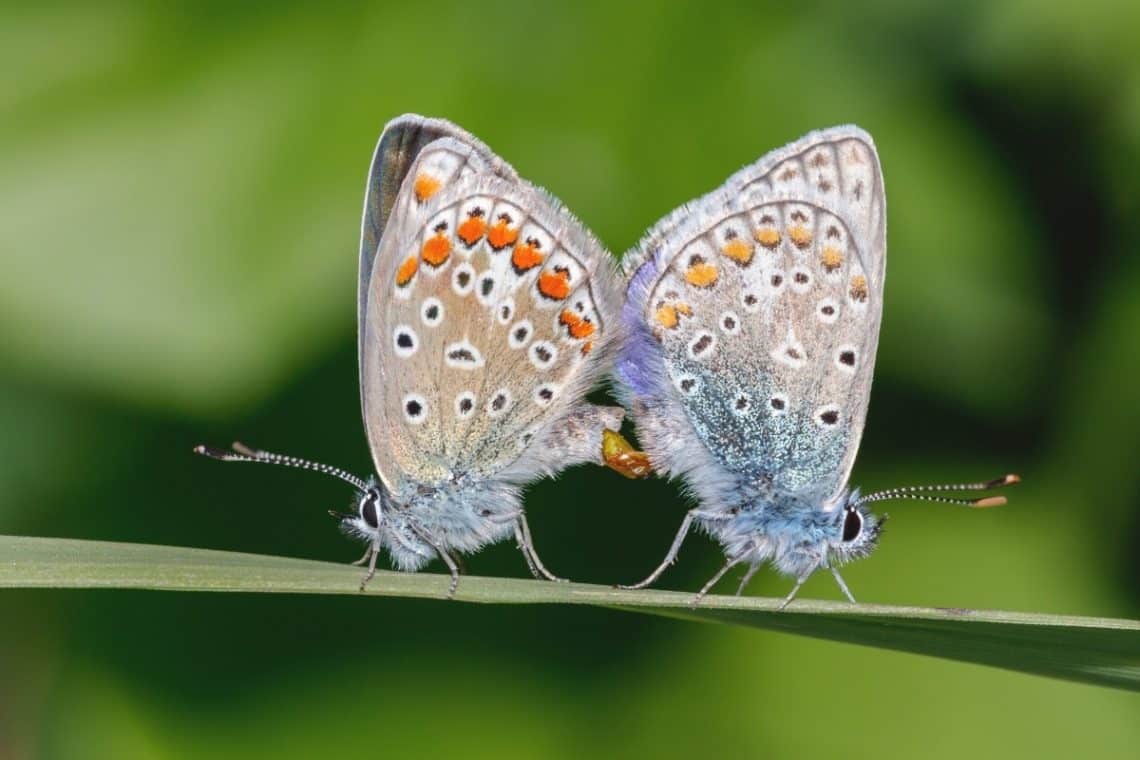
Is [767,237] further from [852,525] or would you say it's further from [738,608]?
[738,608]

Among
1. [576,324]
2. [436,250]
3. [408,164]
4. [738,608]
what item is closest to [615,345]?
[576,324]

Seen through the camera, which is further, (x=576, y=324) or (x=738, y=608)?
(x=576, y=324)

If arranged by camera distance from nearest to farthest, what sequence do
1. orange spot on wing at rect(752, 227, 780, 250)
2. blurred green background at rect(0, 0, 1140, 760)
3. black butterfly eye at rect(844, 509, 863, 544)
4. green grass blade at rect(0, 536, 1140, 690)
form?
green grass blade at rect(0, 536, 1140, 690) < black butterfly eye at rect(844, 509, 863, 544) < orange spot on wing at rect(752, 227, 780, 250) < blurred green background at rect(0, 0, 1140, 760)

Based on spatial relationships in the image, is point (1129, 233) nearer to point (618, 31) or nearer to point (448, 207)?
point (618, 31)

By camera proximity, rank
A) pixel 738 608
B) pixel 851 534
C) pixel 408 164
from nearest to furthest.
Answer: pixel 738 608 < pixel 851 534 < pixel 408 164

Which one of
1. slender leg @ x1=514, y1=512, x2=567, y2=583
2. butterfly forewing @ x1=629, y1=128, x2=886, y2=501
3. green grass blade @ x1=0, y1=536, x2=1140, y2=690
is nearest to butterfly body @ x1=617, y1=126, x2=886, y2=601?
butterfly forewing @ x1=629, y1=128, x2=886, y2=501

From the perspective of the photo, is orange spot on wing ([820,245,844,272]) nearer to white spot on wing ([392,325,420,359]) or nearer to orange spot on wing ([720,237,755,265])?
orange spot on wing ([720,237,755,265])

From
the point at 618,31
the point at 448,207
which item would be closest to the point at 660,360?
the point at 448,207
